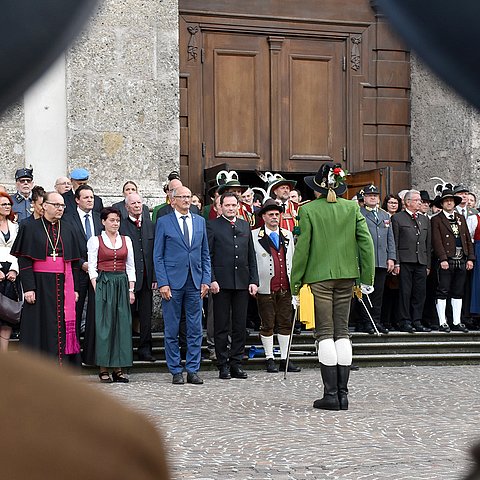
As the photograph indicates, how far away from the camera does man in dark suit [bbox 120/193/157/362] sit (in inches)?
468

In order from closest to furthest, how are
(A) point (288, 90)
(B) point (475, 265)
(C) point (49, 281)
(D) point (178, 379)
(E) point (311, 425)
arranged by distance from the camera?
(E) point (311, 425) → (C) point (49, 281) → (D) point (178, 379) → (B) point (475, 265) → (A) point (288, 90)

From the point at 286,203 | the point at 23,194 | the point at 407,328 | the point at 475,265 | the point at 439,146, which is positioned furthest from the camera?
the point at 439,146

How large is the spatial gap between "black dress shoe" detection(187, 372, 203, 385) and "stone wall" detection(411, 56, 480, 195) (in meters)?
7.71

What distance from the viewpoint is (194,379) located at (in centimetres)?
1103

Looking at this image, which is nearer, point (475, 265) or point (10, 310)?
point (10, 310)

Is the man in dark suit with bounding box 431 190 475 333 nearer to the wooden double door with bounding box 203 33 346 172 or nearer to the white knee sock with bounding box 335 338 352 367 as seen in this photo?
the wooden double door with bounding box 203 33 346 172

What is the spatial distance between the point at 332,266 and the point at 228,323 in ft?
9.03

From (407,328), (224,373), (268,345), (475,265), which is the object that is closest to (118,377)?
(224,373)

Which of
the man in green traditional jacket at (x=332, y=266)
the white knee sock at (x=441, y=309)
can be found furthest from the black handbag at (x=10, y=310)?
the white knee sock at (x=441, y=309)

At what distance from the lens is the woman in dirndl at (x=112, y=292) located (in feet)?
35.9

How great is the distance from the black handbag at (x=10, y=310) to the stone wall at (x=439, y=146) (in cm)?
845

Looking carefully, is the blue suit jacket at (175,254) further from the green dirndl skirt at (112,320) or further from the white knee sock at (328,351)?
the white knee sock at (328,351)

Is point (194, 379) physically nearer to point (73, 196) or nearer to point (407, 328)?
point (73, 196)

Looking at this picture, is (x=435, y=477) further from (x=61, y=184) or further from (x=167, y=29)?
(x=167, y=29)
